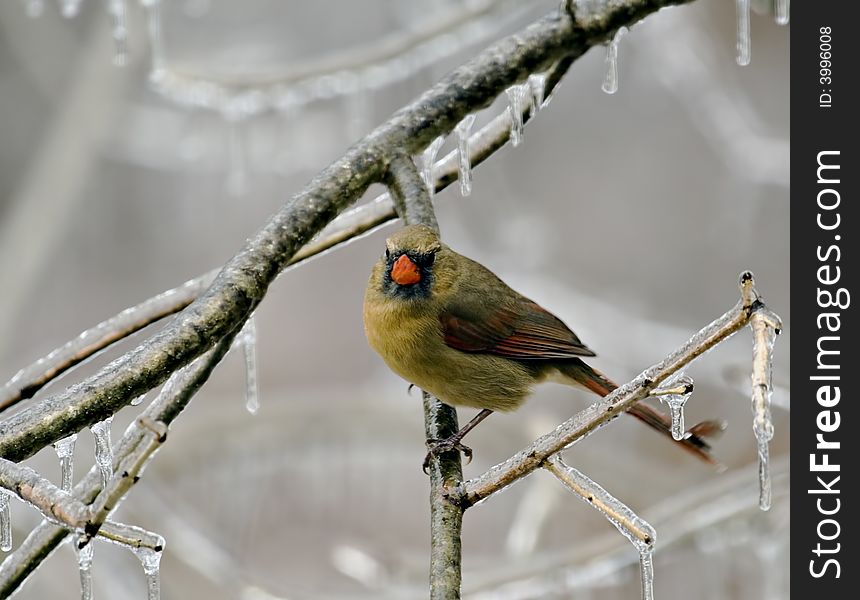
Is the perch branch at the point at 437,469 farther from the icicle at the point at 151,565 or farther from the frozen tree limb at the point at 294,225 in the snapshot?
the icicle at the point at 151,565

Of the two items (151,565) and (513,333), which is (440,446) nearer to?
(151,565)

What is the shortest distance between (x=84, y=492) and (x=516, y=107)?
1.47 meters

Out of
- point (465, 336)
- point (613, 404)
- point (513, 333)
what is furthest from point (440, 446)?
point (513, 333)

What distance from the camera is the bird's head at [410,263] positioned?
274 cm

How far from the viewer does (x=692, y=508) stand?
3451 millimetres

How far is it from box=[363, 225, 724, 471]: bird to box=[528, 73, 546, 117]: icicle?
42 centimetres

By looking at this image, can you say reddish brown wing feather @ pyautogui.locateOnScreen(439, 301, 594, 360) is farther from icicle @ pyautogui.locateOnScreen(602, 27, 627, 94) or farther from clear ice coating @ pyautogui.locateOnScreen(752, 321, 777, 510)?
clear ice coating @ pyautogui.locateOnScreen(752, 321, 777, 510)

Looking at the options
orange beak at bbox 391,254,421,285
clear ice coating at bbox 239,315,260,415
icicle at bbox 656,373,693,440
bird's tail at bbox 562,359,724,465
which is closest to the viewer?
icicle at bbox 656,373,693,440

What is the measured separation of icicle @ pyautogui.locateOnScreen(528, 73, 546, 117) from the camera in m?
2.78

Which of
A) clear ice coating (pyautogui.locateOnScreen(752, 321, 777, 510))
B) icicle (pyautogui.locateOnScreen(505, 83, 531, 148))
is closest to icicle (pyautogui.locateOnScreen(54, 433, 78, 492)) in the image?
clear ice coating (pyautogui.locateOnScreen(752, 321, 777, 510))

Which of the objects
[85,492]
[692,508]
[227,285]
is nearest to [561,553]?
[692,508]

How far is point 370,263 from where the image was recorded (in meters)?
9.26

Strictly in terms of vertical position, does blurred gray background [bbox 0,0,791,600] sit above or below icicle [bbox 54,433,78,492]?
above
